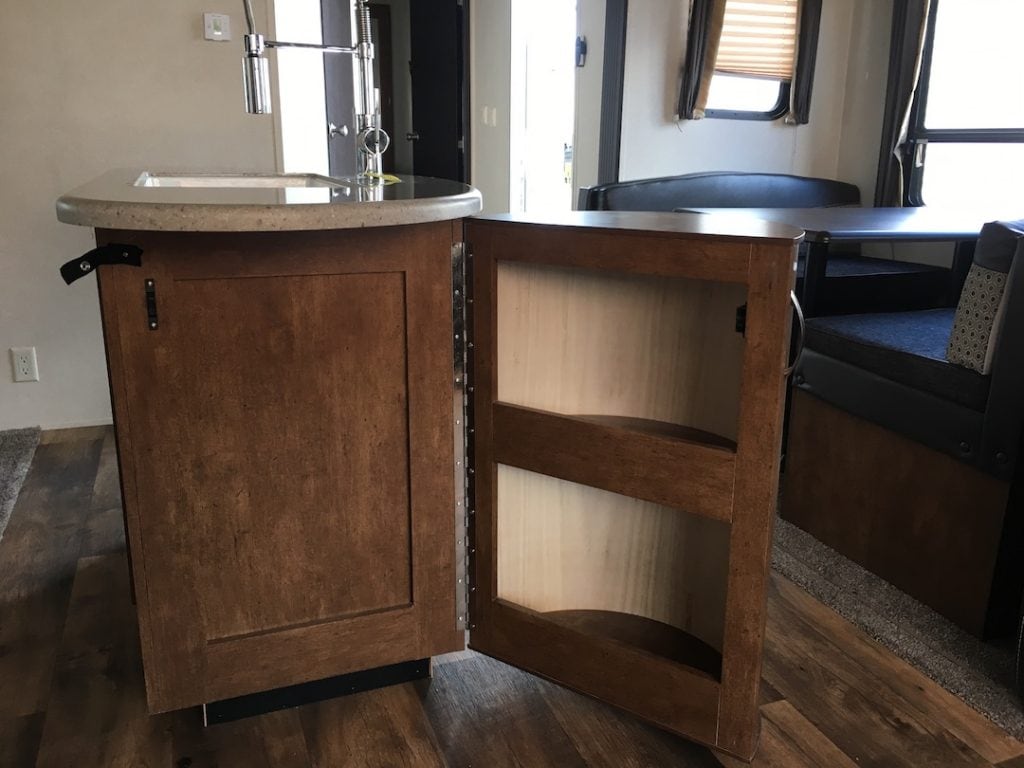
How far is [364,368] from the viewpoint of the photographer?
4.68 feet

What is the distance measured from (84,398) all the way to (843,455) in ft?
8.82

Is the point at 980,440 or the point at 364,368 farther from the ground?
the point at 364,368

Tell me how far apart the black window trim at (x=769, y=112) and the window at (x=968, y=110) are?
0.63 m

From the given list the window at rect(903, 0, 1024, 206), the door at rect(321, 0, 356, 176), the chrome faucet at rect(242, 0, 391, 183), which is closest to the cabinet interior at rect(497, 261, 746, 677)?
the chrome faucet at rect(242, 0, 391, 183)

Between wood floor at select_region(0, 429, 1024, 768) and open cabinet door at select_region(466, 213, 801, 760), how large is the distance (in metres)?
0.11

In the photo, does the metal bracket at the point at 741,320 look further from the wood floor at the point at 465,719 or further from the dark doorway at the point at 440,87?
the dark doorway at the point at 440,87

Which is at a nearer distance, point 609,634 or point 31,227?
point 609,634

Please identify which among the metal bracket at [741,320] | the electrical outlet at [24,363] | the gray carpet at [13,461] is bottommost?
the gray carpet at [13,461]

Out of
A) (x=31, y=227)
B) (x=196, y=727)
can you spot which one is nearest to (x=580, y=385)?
(x=196, y=727)

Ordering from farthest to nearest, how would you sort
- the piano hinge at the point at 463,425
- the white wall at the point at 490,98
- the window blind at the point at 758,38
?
1. the white wall at the point at 490,98
2. the window blind at the point at 758,38
3. the piano hinge at the point at 463,425

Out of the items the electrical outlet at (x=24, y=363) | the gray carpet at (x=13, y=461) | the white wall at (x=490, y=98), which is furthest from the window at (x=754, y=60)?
the gray carpet at (x=13, y=461)

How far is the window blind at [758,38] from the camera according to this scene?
154 inches

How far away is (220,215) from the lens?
1.15 metres

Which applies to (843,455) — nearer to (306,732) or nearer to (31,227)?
(306,732)
